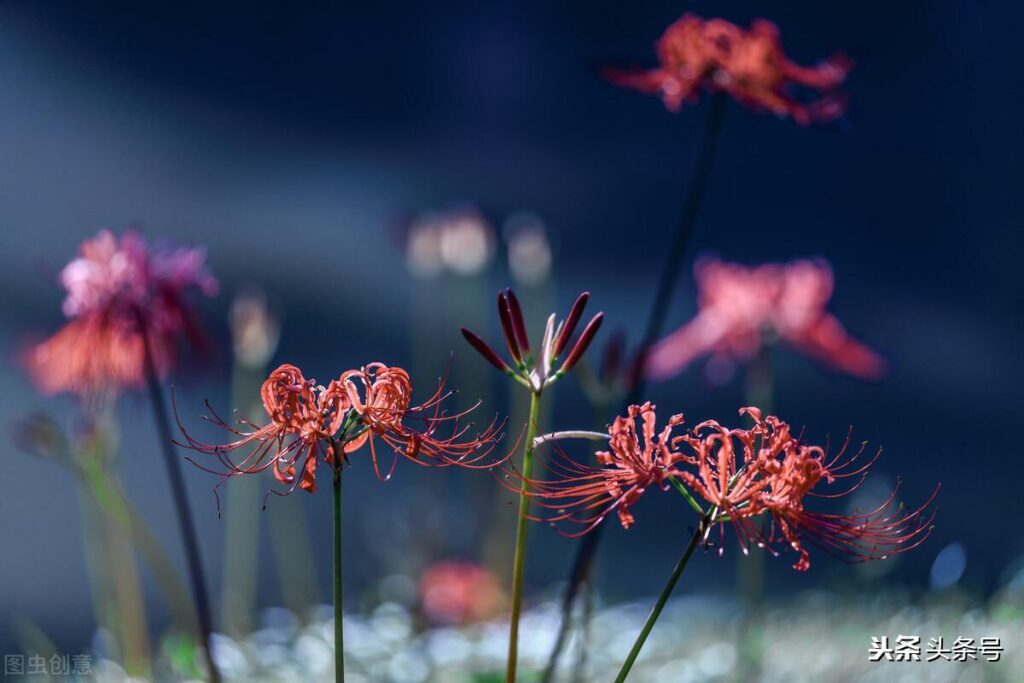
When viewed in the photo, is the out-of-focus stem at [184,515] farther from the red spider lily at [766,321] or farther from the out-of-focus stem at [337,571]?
the red spider lily at [766,321]

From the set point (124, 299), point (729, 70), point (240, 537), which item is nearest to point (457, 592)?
point (240, 537)

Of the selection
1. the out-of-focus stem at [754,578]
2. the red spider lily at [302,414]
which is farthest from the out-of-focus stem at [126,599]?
the red spider lily at [302,414]

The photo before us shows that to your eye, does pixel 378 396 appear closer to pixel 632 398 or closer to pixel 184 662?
pixel 632 398

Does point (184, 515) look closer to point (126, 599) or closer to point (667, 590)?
point (667, 590)

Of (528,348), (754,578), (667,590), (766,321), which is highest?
(766,321)

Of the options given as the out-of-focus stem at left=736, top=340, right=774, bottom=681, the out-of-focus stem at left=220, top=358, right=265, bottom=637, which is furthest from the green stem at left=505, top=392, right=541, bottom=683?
the out-of-focus stem at left=220, top=358, right=265, bottom=637

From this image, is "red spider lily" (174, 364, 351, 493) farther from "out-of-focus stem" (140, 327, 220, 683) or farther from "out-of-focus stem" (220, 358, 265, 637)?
"out-of-focus stem" (220, 358, 265, 637)
